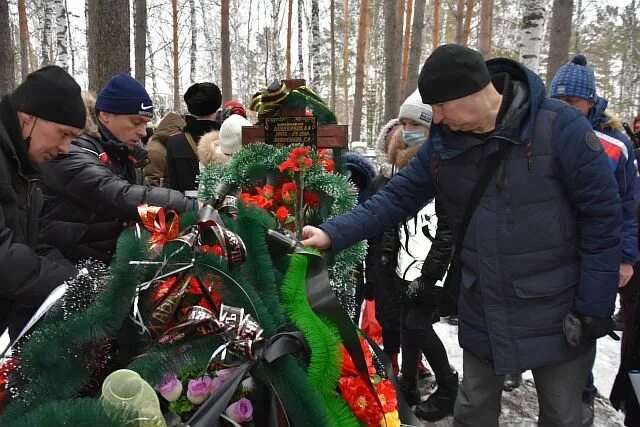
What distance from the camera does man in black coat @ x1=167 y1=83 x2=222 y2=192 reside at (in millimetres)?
4656

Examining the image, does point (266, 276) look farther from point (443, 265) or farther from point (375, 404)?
point (443, 265)

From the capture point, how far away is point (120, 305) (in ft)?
3.68

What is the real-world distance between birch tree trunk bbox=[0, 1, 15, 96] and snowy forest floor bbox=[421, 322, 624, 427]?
7.27 metres

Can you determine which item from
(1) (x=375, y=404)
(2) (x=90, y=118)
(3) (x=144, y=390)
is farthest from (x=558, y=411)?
(2) (x=90, y=118)

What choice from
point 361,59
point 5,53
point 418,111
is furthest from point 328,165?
point 361,59

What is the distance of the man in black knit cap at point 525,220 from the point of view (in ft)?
6.19

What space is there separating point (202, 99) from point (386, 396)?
4.01 meters

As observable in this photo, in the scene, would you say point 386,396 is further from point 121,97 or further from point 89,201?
point 121,97

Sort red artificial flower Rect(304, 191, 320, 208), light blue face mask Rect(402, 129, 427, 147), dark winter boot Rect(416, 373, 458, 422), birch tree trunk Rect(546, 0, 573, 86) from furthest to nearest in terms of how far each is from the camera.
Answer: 1. birch tree trunk Rect(546, 0, 573, 86)
2. dark winter boot Rect(416, 373, 458, 422)
3. light blue face mask Rect(402, 129, 427, 147)
4. red artificial flower Rect(304, 191, 320, 208)

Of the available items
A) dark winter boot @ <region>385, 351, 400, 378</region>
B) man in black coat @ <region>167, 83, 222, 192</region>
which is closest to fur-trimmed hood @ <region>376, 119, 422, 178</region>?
dark winter boot @ <region>385, 351, 400, 378</region>

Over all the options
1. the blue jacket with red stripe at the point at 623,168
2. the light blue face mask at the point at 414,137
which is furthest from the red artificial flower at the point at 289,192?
the blue jacket with red stripe at the point at 623,168

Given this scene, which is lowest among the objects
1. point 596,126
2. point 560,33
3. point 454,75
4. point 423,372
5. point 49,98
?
point 423,372

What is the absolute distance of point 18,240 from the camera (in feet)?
6.26

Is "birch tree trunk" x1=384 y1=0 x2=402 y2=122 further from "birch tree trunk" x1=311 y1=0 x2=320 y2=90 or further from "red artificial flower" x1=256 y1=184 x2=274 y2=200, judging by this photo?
"red artificial flower" x1=256 y1=184 x2=274 y2=200
